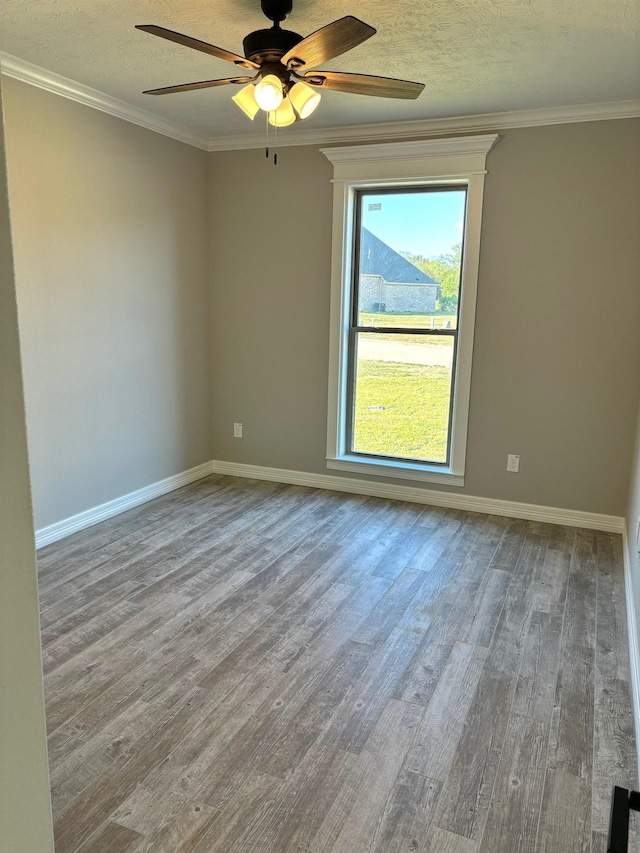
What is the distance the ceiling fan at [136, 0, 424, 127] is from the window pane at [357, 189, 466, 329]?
173 centimetres

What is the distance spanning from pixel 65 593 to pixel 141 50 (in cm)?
264

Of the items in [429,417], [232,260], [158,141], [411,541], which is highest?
[158,141]

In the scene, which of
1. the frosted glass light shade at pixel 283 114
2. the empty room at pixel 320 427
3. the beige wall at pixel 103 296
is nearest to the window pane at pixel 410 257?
the empty room at pixel 320 427

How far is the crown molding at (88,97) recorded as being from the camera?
121 inches

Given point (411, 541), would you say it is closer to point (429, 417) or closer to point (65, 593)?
point (429, 417)

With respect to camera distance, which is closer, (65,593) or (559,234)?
(65,593)

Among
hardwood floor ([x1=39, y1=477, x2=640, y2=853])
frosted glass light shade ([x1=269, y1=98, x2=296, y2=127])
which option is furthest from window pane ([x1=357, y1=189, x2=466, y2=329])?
frosted glass light shade ([x1=269, y1=98, x2=296, y2=127])

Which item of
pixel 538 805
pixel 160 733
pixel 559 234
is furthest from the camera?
pixel 559 234

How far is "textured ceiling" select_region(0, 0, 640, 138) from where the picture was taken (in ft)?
7.93

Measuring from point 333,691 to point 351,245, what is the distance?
315 centimetres

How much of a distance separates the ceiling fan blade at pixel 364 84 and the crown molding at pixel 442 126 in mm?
1564

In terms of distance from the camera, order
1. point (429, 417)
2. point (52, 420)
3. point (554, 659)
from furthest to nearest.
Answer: point (429, 417) < point (52, 420) < point (554, 659)

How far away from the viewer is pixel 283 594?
9.78 feet

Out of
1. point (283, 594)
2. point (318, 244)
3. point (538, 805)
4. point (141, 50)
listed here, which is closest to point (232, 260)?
point (318, 244)
